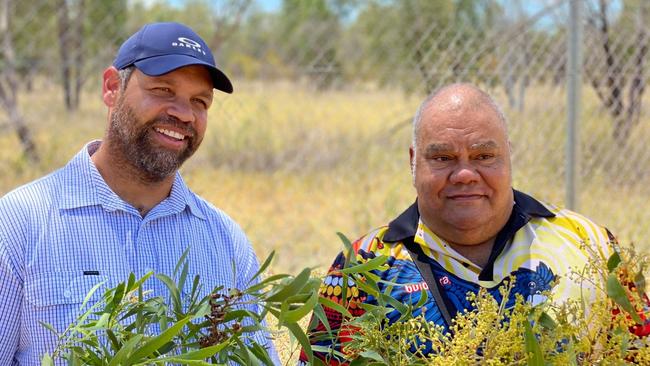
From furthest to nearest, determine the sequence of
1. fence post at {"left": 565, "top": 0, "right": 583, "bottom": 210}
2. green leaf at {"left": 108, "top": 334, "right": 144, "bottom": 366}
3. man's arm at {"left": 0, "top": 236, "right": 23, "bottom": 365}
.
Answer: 1. fence post at {"left": 565, "top": 0, "right": 583, "bottom": 210}
2. man's arm at {"left": 0, "top": 236, "right": 23, "bottom": 365}
3. green leaf at {"left": 108, "top": 334, "right": 144, "bottom": 366}

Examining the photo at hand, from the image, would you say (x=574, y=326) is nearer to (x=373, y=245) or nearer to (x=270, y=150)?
(x=373, y=245)

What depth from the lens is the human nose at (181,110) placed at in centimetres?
215

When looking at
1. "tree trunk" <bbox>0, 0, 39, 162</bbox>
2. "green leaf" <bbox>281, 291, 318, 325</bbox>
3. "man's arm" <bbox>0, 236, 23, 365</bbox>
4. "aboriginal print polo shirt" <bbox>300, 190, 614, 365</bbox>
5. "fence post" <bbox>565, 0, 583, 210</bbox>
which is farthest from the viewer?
"tree trunk" <bbox>0, 0, 39, 162</bbox>

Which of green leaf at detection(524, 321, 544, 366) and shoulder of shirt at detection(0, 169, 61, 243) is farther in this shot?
shoulder of shirt at detection(0, 169, 61, 243)

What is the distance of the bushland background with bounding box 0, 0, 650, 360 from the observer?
4918 millimetres

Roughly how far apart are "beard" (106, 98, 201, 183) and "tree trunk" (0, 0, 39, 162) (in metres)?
4.01

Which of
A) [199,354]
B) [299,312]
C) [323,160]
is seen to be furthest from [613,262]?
[323,160]

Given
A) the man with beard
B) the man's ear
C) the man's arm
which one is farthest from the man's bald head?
the man's arm

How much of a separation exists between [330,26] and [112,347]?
5132 millimetres

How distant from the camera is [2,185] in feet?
21.5

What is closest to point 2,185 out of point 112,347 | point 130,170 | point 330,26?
point 330,26

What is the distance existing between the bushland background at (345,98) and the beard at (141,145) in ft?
7.30

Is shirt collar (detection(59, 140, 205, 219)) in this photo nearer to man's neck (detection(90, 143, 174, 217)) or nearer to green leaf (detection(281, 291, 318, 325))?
man's neck (detection(90, 143, 174, 217))

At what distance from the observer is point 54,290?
196 centimetres
